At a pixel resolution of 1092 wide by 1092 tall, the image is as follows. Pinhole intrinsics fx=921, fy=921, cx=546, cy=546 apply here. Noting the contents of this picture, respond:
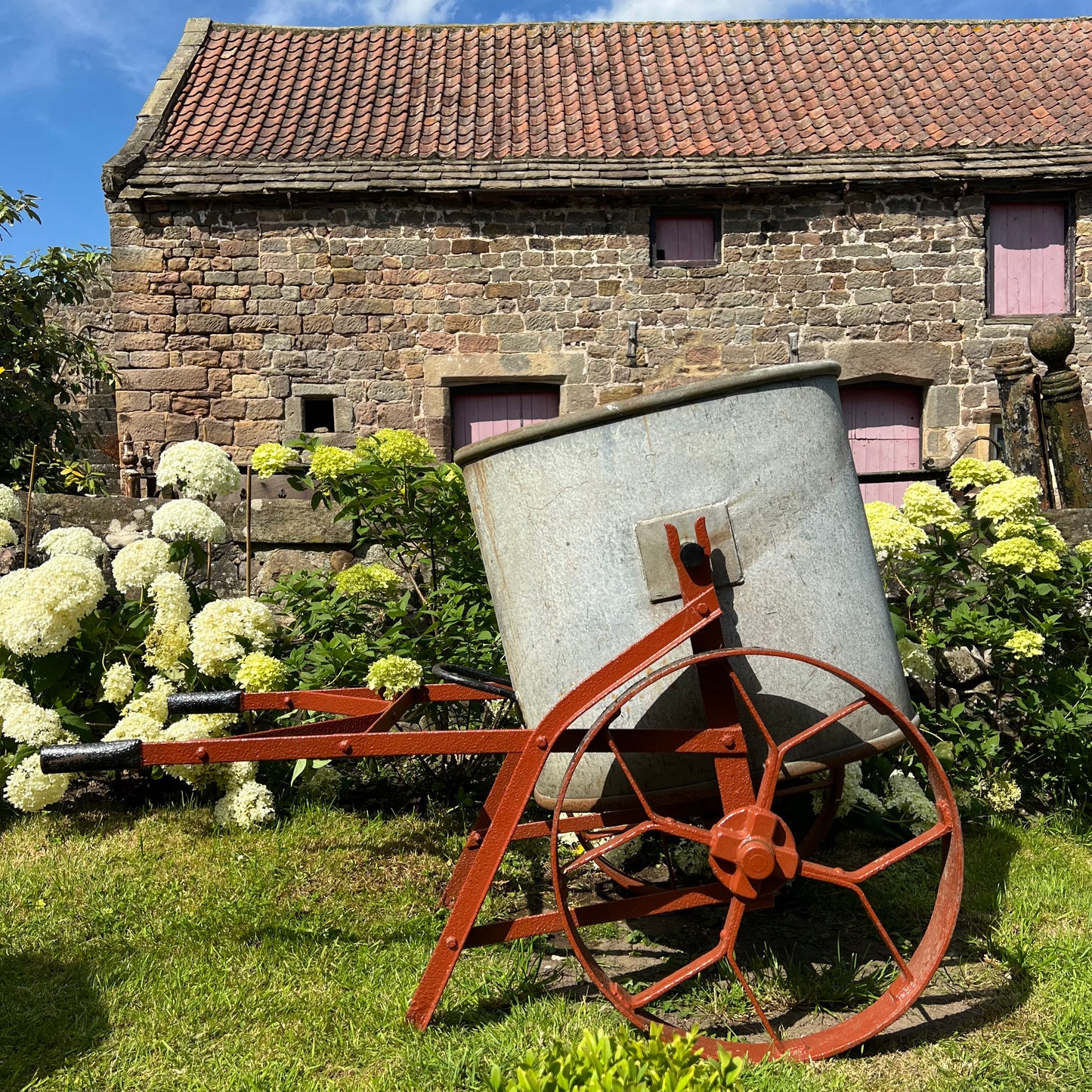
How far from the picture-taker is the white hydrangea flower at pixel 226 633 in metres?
3.09

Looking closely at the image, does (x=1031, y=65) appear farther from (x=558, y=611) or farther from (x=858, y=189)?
(x=558, y=611)

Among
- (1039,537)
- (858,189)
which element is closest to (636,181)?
(858,189)

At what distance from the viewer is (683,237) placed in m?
9.17

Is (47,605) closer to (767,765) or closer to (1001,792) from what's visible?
(767,765)

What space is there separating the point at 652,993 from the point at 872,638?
0.95 meters

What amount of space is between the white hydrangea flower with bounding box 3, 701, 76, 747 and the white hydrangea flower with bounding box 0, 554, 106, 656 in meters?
0.19

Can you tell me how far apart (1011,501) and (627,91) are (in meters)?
8.31

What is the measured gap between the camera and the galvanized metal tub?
6.75 ft

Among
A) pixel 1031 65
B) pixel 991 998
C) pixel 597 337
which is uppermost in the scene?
pixel 1031 65

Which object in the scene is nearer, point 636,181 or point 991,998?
point 991,998

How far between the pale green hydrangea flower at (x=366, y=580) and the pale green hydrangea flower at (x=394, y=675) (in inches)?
18.3

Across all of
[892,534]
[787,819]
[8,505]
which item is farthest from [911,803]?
[8,505]

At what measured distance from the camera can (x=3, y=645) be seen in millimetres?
3260

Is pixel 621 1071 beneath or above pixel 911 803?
above
